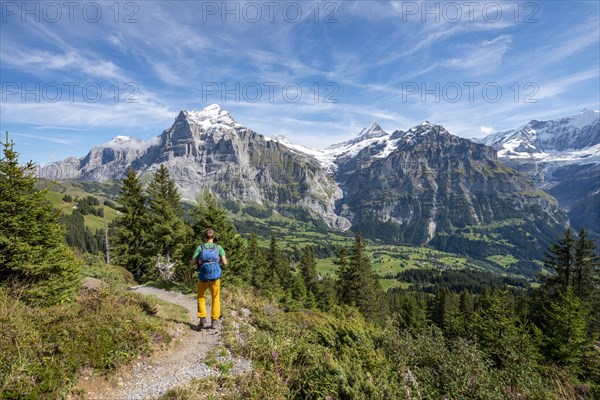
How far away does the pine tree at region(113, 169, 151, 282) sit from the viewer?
35719 mm

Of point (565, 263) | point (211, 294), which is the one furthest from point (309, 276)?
point (211, 294)

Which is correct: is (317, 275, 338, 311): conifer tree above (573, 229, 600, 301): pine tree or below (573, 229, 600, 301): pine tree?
below

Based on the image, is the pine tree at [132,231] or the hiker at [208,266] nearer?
the hiker at [208,266]

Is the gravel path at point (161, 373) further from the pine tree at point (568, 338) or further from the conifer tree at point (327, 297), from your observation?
the conifer tree at point (327, 297)

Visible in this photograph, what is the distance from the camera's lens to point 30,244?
14.6 metres

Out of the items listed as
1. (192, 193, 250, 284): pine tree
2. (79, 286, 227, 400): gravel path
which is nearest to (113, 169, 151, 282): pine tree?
(192, 193, 250, 284): pine tree

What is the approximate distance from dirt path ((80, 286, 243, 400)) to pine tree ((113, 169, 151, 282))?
2805cm

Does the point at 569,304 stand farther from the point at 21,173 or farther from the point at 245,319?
the point at 21,173

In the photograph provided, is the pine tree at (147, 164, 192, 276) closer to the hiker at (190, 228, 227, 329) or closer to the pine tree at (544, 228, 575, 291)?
the hiker at (190, 228, 227, 329)

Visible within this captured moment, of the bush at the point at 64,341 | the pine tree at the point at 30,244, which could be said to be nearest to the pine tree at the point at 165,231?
the pine tree at the point at 30,244

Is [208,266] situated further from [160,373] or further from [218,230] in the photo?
[218,230]

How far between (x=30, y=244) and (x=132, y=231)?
23087mm

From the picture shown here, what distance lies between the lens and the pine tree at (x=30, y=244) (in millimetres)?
13594

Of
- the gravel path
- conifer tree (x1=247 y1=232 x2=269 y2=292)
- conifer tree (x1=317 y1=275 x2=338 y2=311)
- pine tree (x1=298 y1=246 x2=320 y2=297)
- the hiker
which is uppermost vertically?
the hiker
